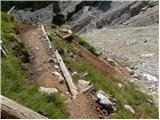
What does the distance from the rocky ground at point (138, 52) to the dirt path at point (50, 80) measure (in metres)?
4.82

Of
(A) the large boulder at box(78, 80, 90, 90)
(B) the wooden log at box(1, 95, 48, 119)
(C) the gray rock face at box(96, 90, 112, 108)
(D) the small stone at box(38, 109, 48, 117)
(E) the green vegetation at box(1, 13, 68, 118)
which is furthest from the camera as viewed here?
(A) the large boulder at box(78, 80, 90, 90)

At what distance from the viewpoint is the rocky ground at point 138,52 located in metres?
21.1

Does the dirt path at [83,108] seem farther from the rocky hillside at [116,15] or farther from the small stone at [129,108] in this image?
the rocky hillside at [116,15]

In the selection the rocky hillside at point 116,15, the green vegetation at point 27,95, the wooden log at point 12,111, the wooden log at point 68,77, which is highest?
the wooden log at point 12,111

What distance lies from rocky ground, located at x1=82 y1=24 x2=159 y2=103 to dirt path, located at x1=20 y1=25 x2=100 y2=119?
4.82 m

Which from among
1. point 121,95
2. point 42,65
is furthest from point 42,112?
point 42,65

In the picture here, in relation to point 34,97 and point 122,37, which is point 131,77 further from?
point 122,37

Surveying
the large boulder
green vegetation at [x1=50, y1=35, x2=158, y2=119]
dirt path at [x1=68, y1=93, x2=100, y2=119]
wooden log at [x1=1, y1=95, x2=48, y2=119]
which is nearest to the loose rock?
dirt path at [x1=68, y1=93, x2=100, y2=119]

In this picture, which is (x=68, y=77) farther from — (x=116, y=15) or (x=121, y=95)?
(x=116, y=15)

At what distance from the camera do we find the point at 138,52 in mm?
27594

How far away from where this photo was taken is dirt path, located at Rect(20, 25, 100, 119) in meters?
11.9

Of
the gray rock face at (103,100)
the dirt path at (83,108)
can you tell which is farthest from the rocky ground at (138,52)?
the dirt path at (83,108)

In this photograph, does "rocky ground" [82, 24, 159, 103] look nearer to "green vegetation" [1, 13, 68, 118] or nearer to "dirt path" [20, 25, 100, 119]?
"dirt path" [20, 25, 100, 119]

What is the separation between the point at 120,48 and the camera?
29.5 meters
